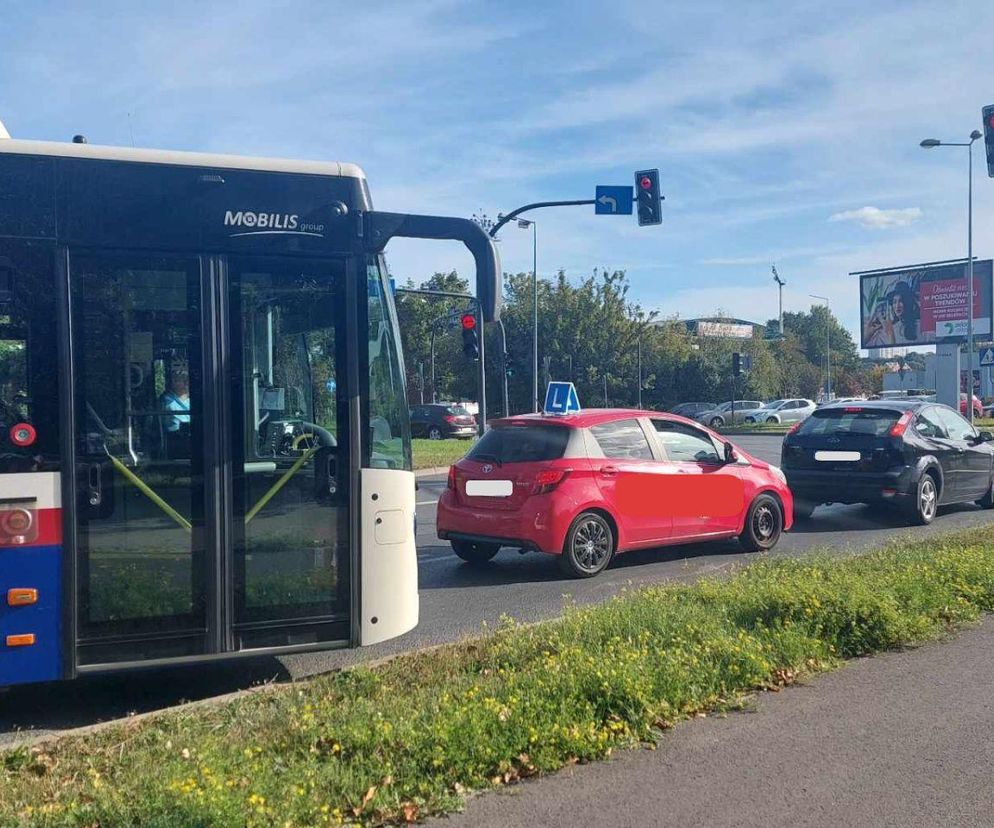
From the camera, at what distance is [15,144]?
18.5 feet

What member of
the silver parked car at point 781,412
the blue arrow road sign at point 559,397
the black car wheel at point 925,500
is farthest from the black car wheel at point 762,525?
the silver parked car at point 781,412

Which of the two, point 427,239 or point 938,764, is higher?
point 427,239

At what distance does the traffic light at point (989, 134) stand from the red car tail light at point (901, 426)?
11.8 ft

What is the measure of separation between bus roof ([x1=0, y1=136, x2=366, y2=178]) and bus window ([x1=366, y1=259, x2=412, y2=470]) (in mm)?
612

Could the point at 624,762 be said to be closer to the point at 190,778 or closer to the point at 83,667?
the point at 190,778

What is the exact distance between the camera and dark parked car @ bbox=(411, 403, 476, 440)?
4094 centimetres

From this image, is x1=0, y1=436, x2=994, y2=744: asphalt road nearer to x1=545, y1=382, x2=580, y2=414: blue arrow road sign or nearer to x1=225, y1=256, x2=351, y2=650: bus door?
x1=225, y1=256, x2=351, y2=650: bus door

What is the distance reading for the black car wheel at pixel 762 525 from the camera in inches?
446

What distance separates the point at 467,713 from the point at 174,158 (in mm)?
3422

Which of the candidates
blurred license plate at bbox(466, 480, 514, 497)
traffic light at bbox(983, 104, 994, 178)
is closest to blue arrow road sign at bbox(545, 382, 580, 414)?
blurred license plate at bbox(466, 480, 514, 497)

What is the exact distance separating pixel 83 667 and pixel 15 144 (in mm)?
2783

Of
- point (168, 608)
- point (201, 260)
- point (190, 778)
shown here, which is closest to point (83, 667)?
point (168, 608)

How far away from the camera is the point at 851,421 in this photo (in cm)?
1345

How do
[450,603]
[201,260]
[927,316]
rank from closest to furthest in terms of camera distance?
1. [201,260]
2. [450,603]
3. [927,316]
